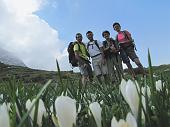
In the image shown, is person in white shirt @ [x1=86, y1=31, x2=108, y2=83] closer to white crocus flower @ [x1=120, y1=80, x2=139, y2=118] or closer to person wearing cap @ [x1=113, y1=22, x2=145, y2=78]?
person wearing cap @ [x1=113, y1=22, x2=145, y2=78]

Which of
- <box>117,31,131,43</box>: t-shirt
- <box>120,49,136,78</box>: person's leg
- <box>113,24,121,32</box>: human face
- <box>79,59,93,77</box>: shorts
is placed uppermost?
<box>113,24,121,32</box>: human face

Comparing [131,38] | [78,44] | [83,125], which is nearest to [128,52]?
[131,38]

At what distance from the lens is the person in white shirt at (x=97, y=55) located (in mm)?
13297

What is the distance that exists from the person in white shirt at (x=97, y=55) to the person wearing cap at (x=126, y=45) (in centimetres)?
67

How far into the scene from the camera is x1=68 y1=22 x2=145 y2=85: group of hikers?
13.2 meters

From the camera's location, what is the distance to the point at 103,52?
13258 millimetres

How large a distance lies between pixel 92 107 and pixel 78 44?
11.7 m

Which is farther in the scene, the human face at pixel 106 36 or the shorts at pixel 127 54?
the shorts at pixel 127 54

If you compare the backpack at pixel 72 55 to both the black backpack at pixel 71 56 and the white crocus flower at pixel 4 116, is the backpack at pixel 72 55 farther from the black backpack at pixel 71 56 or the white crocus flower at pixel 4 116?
the white crocus flower at pixel 4 116

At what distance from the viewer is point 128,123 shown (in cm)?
117

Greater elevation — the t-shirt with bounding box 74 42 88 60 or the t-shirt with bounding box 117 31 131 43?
the t-shirt with bounding box 117 31 131 43

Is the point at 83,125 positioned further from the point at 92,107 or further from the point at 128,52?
the point at 128,52

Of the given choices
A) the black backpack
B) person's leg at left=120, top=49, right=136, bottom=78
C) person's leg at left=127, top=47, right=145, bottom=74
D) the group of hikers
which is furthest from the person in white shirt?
person's leg at left=127, top=47, right=145, bottom=74

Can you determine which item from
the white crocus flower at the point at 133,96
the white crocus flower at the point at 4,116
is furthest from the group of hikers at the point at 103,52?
the white crocus flower at the point at 4,116
